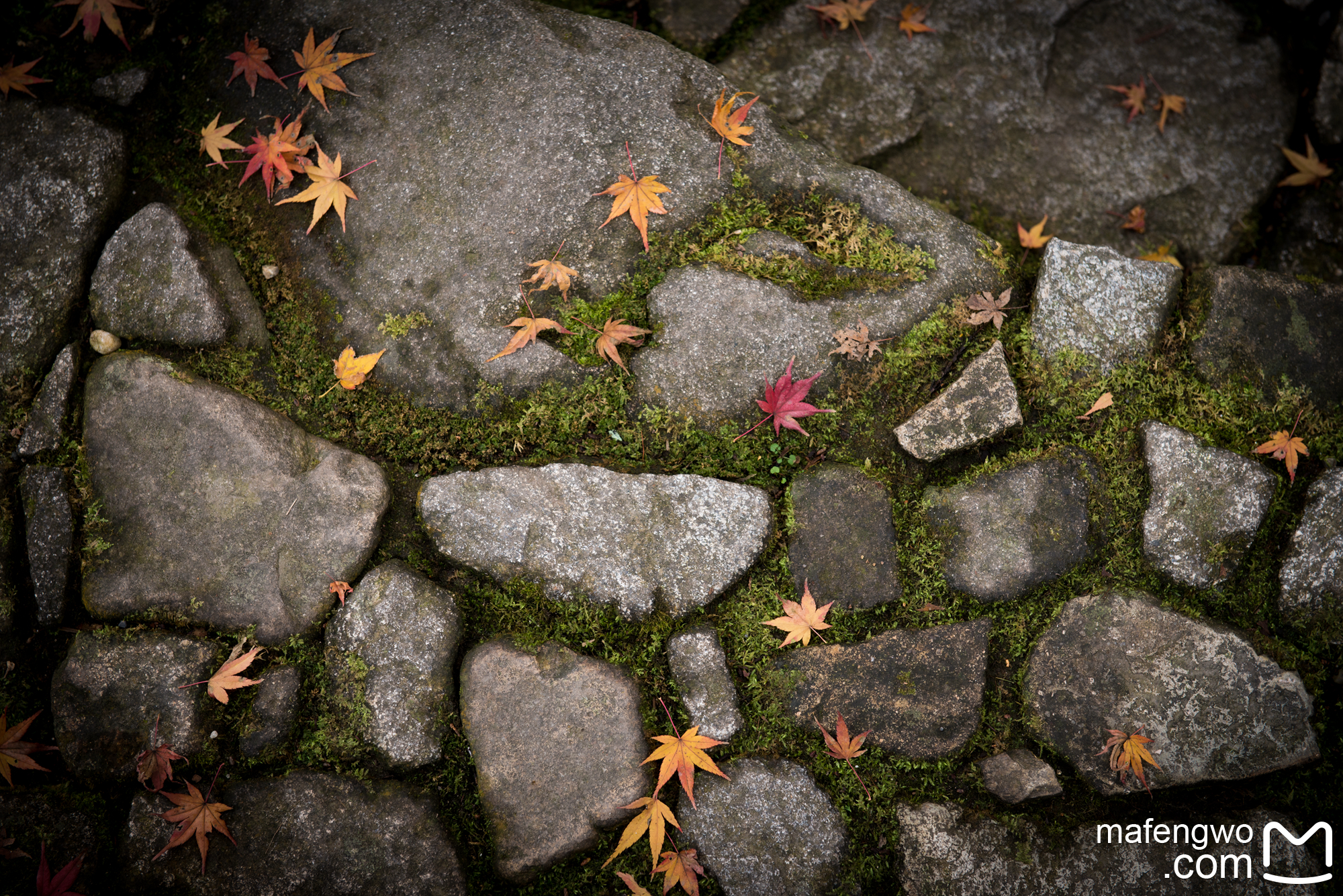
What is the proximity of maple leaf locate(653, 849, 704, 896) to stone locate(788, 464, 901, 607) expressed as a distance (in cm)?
87

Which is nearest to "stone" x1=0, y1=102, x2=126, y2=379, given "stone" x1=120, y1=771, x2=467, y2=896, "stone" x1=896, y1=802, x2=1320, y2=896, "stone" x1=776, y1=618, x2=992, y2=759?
"stone" x1=120, y1=771, x2=467, y2=896

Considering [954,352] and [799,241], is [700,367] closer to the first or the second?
[799,241]

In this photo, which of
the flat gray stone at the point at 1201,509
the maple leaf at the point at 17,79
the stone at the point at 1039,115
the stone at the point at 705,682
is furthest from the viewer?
the stone at the point at 1039,115

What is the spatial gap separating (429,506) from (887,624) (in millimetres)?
1567

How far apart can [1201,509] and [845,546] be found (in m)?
1.20

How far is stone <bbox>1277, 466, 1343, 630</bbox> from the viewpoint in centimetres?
222

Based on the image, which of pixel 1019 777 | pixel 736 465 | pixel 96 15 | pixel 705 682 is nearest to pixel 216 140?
pixel 96 15

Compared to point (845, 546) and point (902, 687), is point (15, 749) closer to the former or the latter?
point (845, 546)

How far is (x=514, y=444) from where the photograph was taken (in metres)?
2.31

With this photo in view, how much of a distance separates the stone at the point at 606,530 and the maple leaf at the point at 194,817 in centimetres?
103

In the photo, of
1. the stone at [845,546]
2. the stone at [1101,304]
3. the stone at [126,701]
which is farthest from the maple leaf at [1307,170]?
the stone at [126,701]

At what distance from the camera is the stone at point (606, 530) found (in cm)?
221

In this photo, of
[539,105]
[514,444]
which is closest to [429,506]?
[514,444]

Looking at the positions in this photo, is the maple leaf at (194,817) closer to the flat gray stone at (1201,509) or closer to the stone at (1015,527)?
the stone at (1015,527)
